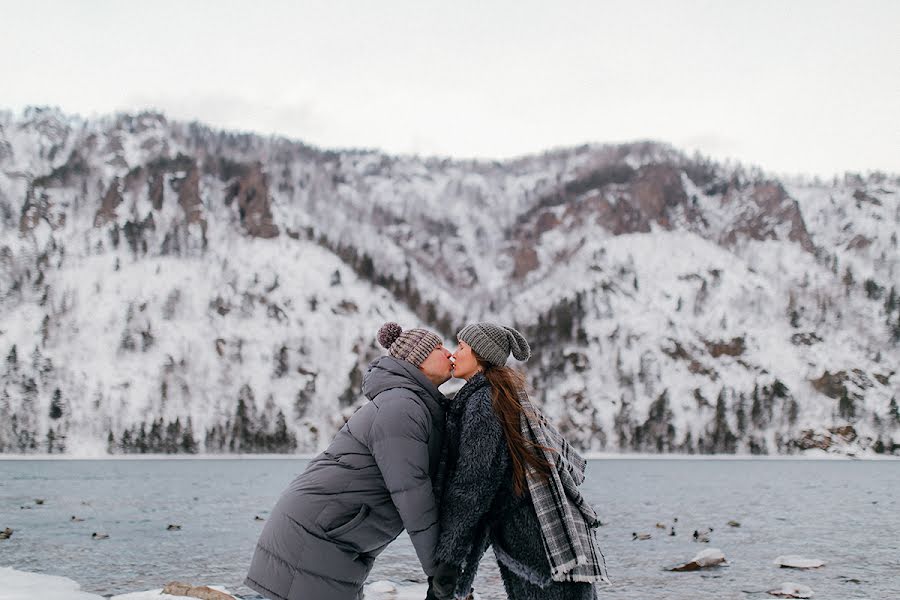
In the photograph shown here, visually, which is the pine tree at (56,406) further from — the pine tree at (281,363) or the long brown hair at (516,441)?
the long brown hair at (516,441)

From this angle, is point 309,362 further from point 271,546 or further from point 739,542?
point 271,546

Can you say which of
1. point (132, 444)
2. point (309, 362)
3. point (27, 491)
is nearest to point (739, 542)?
point (27, 491)

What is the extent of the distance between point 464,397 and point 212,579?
2241 cm

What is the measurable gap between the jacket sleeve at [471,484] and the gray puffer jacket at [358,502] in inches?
4.7

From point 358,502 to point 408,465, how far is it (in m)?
0.54

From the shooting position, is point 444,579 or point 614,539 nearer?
point 444,579

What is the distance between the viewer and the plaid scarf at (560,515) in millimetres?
5953

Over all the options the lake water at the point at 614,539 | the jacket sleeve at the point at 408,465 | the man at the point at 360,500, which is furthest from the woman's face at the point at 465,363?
the lake water at the point at 614,539

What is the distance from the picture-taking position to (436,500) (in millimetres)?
5965

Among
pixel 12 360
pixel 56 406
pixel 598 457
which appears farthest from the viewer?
pixel 598 457

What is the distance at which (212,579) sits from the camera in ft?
84.9

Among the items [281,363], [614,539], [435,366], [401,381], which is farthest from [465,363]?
[281,363]

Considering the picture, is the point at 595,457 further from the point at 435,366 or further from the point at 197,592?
the point at 435,366

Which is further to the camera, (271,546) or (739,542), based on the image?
(739,542)
